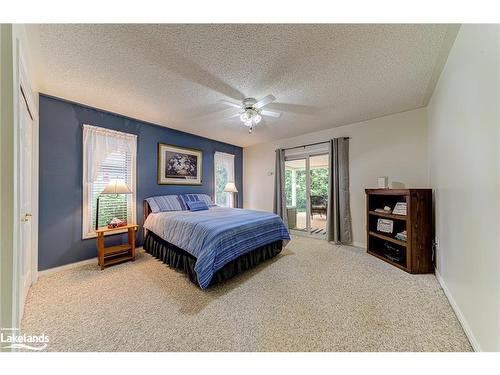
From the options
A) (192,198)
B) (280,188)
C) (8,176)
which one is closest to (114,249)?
(192,198)

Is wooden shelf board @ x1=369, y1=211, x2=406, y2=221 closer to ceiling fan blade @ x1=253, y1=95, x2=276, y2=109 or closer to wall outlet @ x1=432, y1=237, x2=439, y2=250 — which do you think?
wall outlet @ x1=432, y1=237, x2=439, y2=250

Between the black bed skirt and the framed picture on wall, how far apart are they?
119cm

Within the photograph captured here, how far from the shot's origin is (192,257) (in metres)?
2.19

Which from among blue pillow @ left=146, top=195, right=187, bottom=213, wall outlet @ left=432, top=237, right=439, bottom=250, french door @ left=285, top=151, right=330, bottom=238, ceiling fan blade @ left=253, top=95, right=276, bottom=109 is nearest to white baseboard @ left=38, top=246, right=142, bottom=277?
blue pillow @ left=146, top=195, right=187, bottom=213

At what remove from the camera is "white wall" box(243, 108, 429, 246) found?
112 inches

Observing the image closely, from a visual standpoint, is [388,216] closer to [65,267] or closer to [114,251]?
A: [114,251]

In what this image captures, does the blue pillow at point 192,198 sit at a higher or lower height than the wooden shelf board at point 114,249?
higher

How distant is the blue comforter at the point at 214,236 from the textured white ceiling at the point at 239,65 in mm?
1733

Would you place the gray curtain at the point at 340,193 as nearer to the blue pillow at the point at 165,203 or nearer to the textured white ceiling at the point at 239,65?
the textured white ceiling at the point at 239,65

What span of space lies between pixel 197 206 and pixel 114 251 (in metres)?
1.47

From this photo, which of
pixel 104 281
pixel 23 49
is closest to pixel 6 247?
pixel 104 281

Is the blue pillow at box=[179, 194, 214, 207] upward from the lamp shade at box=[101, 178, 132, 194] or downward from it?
downward

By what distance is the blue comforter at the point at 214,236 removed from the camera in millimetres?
1915

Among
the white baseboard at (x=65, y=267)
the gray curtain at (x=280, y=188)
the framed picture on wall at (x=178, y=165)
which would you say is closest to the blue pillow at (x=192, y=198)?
the framed picture on wall at (x=178, y=165)
